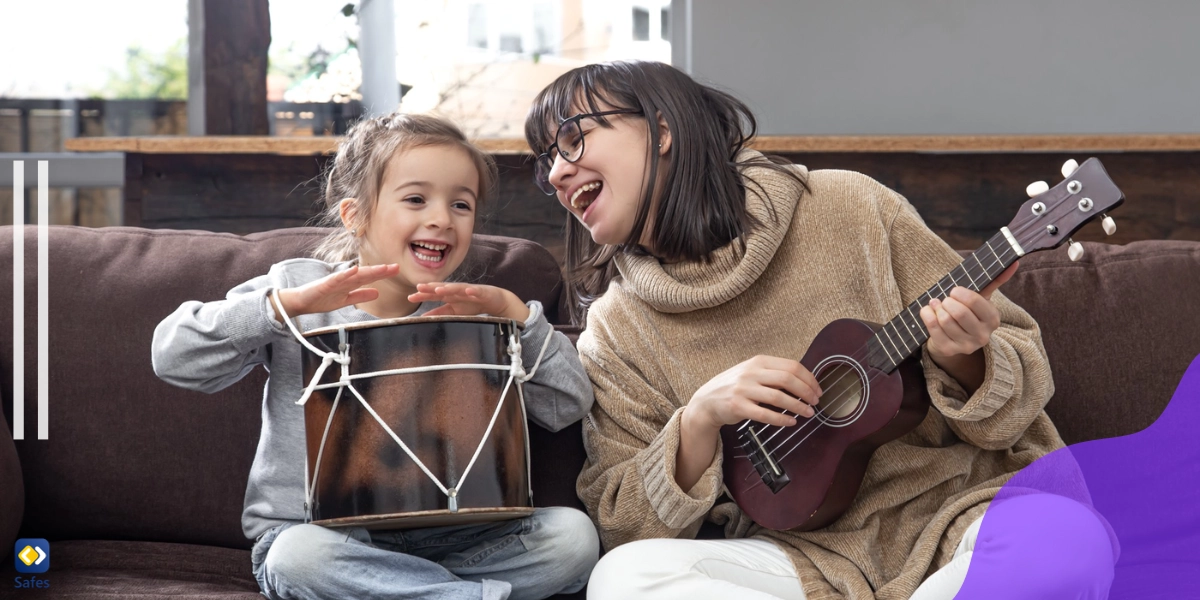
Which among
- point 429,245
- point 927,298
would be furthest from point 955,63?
point 429,245

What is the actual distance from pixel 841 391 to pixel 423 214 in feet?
2.29

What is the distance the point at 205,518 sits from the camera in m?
1.82

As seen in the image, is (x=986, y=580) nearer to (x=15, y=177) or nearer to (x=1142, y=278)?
(x=1142, y=278)

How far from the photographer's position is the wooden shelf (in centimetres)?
250

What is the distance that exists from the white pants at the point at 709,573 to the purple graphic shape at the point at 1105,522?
0.05 meters

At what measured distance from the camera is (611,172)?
66.6 inches

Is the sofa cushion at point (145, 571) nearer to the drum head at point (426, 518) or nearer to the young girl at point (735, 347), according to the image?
the drum head at point (426, 518)

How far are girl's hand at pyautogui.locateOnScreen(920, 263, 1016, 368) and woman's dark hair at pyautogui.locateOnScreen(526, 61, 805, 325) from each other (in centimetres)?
37

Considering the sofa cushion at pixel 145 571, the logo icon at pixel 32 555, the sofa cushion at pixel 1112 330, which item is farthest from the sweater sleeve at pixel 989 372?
the logo icon at pixel 32 555

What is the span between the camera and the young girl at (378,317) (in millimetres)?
1471

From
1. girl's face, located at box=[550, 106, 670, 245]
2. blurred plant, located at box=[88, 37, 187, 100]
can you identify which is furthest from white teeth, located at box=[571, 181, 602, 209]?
blurred plant, located at box=[88, 37, 187, 100]

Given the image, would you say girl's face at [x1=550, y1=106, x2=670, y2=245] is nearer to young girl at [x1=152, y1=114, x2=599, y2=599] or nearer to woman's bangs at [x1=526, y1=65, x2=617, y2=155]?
woman's bangs at [x1=526, y1=65, x2=617, y2=155]

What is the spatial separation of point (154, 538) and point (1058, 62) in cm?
266

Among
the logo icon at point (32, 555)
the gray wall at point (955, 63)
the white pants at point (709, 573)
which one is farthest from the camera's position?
the gray wall at point (955, 63)
